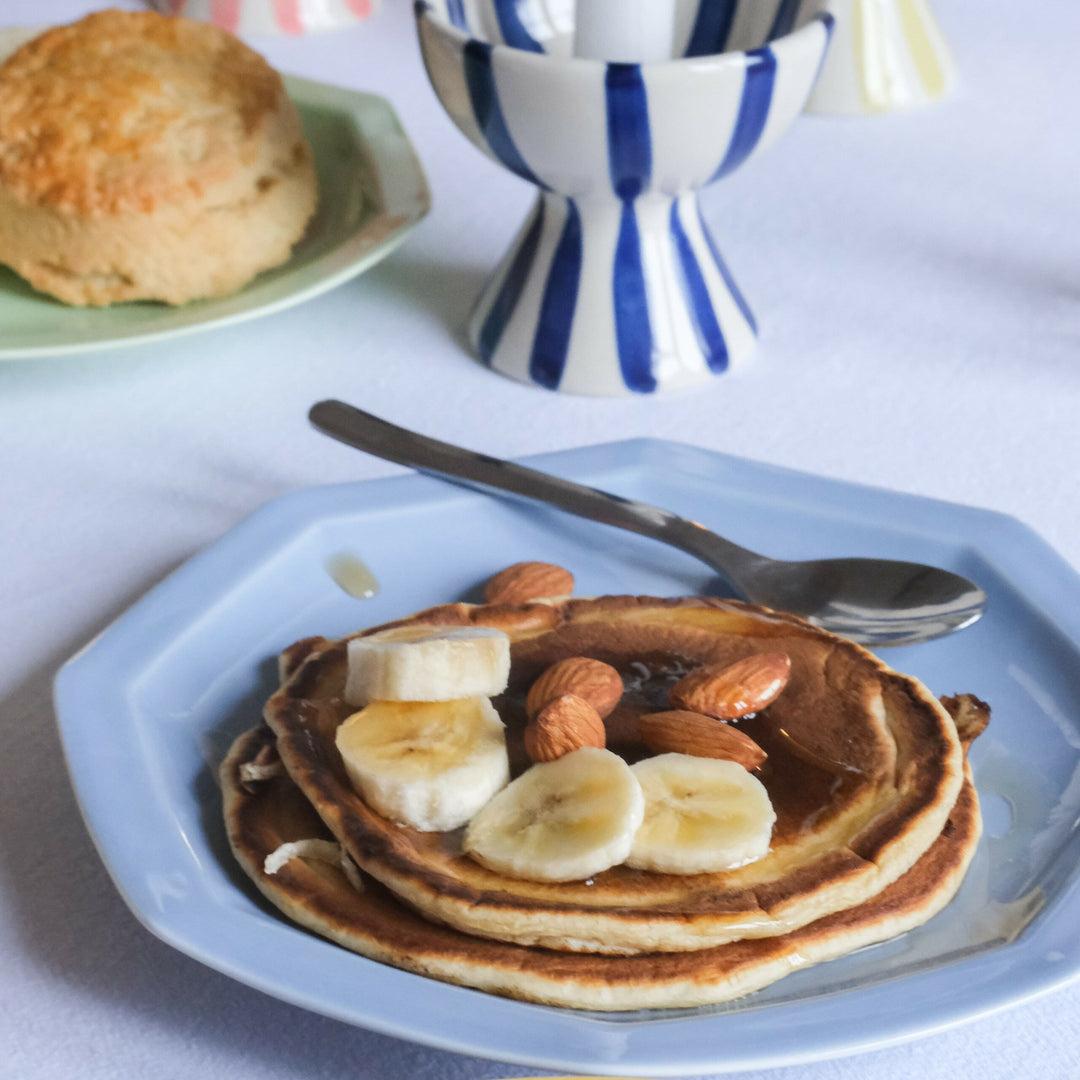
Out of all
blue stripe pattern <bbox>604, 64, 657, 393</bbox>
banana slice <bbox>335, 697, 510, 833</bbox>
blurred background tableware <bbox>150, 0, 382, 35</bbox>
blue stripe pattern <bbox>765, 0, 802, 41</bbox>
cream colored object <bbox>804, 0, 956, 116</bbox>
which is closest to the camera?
banana slice <bbox>335, 697, 510, 833</bbox>

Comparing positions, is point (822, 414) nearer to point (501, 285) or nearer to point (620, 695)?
point (501, 285)

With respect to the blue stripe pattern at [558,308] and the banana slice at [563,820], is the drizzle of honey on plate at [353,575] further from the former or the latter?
the blue stripe pattern at [558,308]

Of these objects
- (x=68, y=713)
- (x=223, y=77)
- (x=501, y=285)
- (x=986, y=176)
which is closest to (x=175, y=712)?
(x=68, y=713)

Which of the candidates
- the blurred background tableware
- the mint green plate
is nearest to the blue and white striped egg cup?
the mint green plate

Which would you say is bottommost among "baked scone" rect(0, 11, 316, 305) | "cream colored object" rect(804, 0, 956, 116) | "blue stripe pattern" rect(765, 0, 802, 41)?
"baked scone" rect(0, 11, 316, 305)

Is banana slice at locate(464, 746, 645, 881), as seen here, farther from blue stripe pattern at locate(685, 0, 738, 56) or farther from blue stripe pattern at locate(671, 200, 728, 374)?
blue stripe pattern at locate(685, 0, 738, 56)

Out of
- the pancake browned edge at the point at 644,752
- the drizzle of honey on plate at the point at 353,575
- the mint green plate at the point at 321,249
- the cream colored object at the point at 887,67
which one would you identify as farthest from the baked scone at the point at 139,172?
the cream colored object at the point at 887,67

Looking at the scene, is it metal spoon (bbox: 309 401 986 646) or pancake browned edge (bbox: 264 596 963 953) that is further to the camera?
metal spoon (bbox: 309 401 986 646)

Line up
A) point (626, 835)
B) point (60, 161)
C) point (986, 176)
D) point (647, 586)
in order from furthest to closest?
1. point (986, 176)
2. point (60, 161)
3. point (647, 586)
4. point (626, 835)
